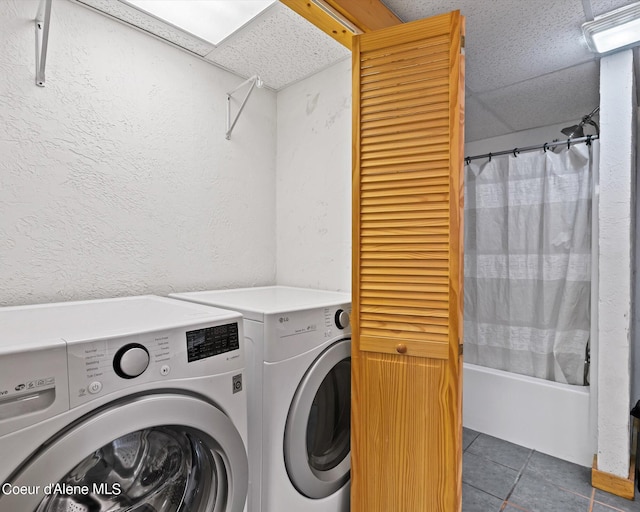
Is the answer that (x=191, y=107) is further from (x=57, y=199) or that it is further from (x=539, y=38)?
(x=539, y=38)

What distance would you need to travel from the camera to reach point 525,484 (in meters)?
1.67

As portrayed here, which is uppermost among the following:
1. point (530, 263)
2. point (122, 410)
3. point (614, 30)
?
point (614, 30)

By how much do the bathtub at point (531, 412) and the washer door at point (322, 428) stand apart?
118 centimetres

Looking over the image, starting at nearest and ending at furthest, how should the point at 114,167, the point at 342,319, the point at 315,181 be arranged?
the point at 342,319 → the point at 114,167 → the point at 315,181

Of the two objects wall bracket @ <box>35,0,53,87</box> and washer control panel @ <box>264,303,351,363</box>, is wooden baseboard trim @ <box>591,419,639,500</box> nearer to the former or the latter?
washer control panel @ <box>264,303,351,363</box>

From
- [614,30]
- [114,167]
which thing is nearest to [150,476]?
[114,167]

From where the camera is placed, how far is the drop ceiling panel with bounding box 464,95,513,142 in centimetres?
225

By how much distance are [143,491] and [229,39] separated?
5.66 feet

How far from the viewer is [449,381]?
3.76 ft

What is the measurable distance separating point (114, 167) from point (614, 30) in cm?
217

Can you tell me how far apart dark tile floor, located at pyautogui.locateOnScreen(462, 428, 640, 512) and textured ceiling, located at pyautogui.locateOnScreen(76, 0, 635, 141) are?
2.10 m

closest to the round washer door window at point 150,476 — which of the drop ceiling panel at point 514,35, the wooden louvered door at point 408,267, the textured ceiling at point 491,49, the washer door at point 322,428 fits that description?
the washer door at point 322,428

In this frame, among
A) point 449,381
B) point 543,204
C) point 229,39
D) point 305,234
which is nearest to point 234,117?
point 229,39

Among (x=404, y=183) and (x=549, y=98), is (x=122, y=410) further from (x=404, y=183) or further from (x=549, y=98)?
(x=549, y=98)
